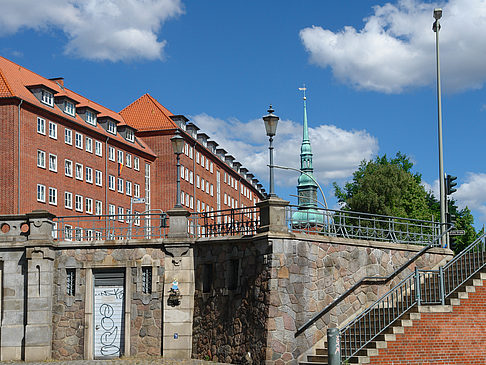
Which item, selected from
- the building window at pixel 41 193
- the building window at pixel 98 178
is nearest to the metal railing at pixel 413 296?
the building window at pixel 41 193

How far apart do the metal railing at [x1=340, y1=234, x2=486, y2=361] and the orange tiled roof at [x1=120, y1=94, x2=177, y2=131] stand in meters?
56.2

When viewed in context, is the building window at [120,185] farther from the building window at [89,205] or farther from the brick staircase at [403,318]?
the brick staircase at [403,318]

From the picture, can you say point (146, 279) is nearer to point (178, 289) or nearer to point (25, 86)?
point (178, 289)

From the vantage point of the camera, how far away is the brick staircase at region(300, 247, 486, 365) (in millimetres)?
18562

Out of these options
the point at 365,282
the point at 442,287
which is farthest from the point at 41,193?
the point at 442,287

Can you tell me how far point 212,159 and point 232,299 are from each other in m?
66.8

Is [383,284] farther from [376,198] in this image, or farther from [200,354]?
[376,198]

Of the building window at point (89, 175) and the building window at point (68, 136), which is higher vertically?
the building window at point (68, 136)

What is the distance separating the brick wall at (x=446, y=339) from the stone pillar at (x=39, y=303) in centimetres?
1088

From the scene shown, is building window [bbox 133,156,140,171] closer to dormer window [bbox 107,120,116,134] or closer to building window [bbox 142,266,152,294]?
dormer window [bbox 107,120,116,134]

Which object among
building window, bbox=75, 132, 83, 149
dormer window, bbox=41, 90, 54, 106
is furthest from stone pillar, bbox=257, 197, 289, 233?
building window, bbox=75, 132, 83, 149

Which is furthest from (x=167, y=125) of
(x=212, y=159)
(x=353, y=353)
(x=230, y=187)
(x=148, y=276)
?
(x=353, y=353)

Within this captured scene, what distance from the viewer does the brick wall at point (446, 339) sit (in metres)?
18.7

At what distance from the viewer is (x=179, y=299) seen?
23719 mm
